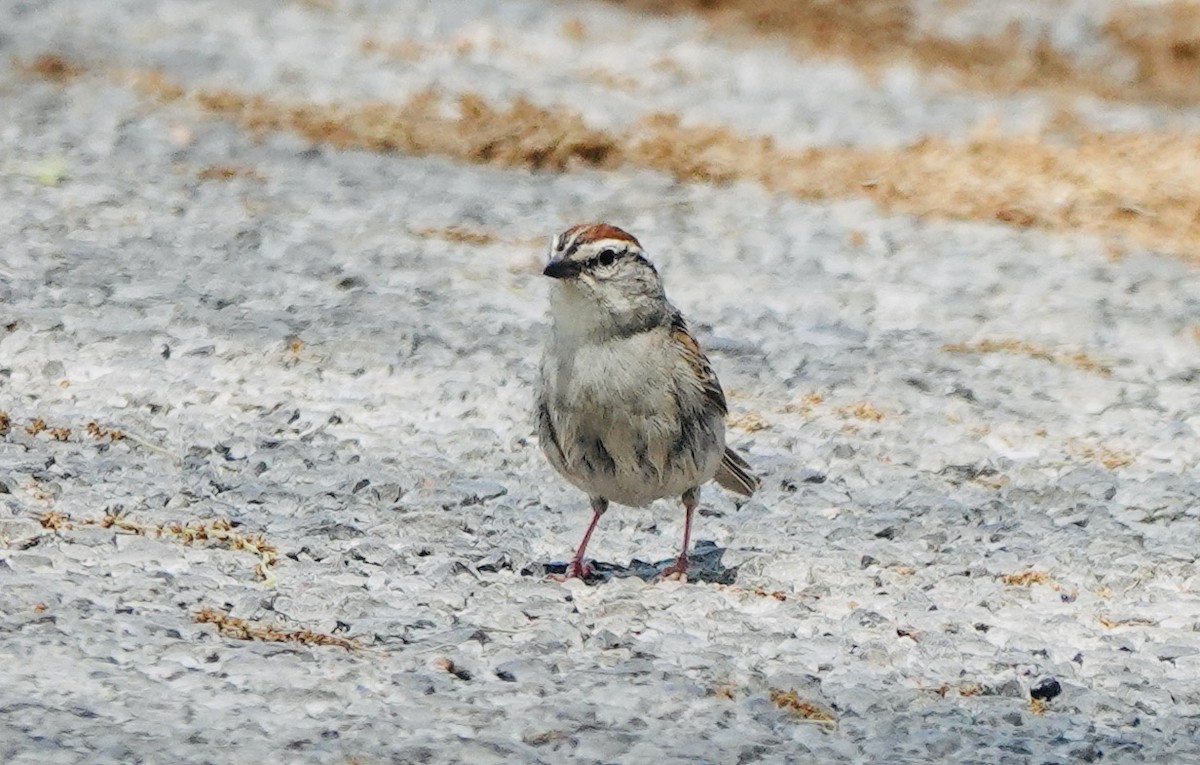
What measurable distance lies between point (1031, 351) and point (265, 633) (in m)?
5.74

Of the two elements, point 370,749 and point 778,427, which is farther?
point 778,427

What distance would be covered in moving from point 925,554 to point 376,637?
252 centimetres

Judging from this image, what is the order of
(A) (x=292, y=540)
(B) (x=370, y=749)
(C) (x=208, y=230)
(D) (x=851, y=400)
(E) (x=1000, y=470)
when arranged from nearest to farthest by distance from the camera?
(B) (x=370, y=749) → (A) (x=292, y=540) → (E) (x=1000, y=470) → (D) (x=851, y=400) → (C) (x=208, y=230)

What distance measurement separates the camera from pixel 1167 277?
12539 mm

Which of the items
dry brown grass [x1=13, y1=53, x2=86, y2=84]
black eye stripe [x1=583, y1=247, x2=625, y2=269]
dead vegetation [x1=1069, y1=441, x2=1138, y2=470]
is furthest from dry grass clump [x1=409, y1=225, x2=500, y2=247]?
black eye stripe [x1=583, y1=247, x2=625, y2=269]

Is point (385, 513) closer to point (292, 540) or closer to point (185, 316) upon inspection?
point (292, 540)

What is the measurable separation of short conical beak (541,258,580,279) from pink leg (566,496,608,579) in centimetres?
85

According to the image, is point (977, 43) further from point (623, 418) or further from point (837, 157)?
point (623, 418)

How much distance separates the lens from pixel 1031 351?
36.4ft

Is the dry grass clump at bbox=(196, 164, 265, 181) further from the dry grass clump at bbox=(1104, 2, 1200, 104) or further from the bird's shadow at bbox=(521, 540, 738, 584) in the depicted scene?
the dry grass clump at bbox=(1104, 2, 1200, 104)

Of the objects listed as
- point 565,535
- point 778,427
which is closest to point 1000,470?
point 778,427

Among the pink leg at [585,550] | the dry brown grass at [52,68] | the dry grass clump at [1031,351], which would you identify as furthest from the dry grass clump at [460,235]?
the pink leg at [585,550]

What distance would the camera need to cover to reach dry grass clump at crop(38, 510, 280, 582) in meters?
7.29

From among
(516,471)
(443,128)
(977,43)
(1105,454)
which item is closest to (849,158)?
(443,128)
